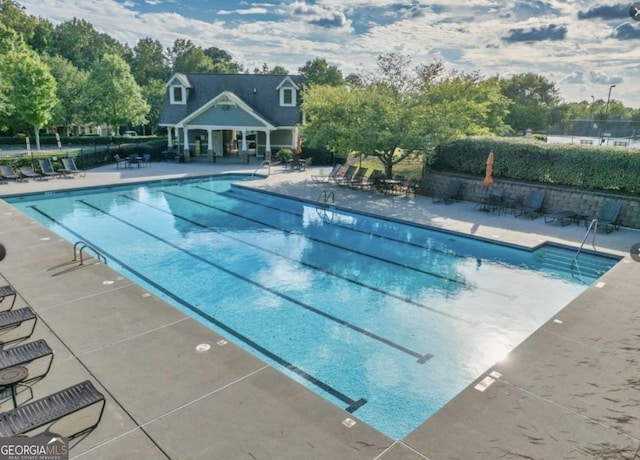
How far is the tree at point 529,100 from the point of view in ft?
132

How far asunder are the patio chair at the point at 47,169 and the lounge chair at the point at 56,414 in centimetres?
1950

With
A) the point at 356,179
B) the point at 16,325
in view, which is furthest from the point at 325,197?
the point at 16,325

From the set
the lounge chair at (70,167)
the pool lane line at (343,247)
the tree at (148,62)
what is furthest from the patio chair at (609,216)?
the tree at (148,62)

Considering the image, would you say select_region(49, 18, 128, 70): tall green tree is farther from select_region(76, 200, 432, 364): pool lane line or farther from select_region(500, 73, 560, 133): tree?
select_region(76, 200, 432, 364): pool lane line

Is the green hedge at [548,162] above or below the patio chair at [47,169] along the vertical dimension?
above

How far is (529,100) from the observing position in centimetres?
4841

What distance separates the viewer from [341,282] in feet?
31.8

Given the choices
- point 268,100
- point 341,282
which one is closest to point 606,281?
point 341,282

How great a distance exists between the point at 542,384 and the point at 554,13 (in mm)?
18449

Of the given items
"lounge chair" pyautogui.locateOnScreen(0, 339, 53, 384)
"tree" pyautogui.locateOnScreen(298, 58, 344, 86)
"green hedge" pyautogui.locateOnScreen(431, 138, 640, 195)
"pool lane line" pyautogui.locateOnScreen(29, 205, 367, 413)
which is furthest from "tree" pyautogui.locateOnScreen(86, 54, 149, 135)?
"lounge chair" pyautogui.locateOnScreen(0, 339, 53, 384)

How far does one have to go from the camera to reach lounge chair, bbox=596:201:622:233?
13164 mm

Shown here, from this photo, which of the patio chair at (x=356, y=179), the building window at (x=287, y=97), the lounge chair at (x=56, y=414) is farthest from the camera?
the building window at (x=287, y=97)

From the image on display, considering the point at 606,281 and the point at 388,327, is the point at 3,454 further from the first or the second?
the point at 606,281

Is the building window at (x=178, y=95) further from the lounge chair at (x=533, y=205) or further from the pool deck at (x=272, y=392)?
the pool deck at (x=272, y=392)
